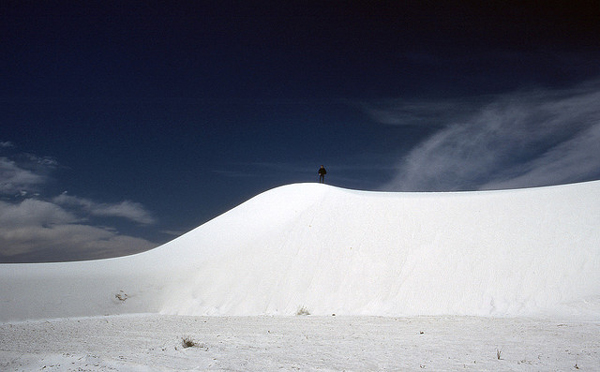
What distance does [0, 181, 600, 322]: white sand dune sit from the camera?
10.4 meters

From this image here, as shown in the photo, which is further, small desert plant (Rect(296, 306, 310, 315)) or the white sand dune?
small desert plant (Rect(296, 306, 310, 315))

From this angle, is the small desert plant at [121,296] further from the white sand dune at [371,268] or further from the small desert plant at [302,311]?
the small desert plant at [302,311]

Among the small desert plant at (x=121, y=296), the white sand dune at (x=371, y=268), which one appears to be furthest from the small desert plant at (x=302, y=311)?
the small desert plant at (x=121, y=296)

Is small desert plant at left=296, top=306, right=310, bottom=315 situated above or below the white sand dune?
below

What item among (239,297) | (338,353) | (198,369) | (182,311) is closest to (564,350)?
(338,353)

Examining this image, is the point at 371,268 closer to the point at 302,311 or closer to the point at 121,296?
the point at 302,311

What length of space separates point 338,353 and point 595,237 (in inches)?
402

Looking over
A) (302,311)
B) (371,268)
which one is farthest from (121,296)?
(371,268)

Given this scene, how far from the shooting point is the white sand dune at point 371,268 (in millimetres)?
10430

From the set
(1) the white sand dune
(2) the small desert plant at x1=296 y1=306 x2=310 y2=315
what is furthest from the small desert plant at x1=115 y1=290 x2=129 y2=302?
(2) the small desert plant at x1=296 y1=306 x2=310 y2=315

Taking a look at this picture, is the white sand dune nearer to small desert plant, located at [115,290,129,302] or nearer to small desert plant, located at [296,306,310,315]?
small desert plant, located at [115,290,129,302]

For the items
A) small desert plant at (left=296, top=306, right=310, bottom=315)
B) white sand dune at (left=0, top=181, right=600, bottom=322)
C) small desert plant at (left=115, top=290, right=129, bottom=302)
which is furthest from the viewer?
small desert plant at (left=115, top=290, right=129, bottom=302)

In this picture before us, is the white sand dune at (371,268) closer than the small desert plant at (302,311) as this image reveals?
Yes

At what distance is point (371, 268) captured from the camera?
12.4m
